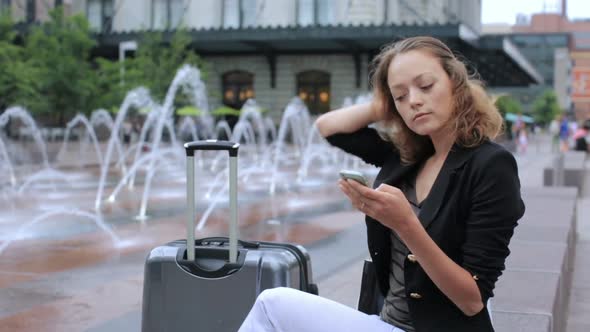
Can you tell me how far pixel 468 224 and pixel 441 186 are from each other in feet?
0.49

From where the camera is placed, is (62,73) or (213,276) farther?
(62,73)

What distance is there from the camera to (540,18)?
15950 centimetres

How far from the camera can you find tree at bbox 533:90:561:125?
97312 millimetres

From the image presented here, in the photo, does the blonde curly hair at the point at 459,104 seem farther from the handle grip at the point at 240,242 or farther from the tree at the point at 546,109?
the tree at the point at 546,109

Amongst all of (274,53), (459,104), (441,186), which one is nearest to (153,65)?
(274,53)

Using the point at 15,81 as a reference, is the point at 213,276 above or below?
below

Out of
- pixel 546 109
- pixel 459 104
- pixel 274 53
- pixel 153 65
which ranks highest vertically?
pixel 274 53

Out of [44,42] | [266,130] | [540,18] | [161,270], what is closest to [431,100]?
[161,270]

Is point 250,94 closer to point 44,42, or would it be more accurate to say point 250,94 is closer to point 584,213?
point 44,42

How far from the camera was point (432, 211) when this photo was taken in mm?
2307

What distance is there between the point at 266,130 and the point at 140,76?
369 inches

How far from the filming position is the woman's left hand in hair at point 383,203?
6.52 feet

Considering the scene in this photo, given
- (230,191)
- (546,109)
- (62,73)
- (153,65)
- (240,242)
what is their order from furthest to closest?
1. (546,109)
2. (153,65)
3. (62,73)
4. (240,242)
5. (230,191)

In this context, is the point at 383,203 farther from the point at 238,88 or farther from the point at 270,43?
the point at 238,88
